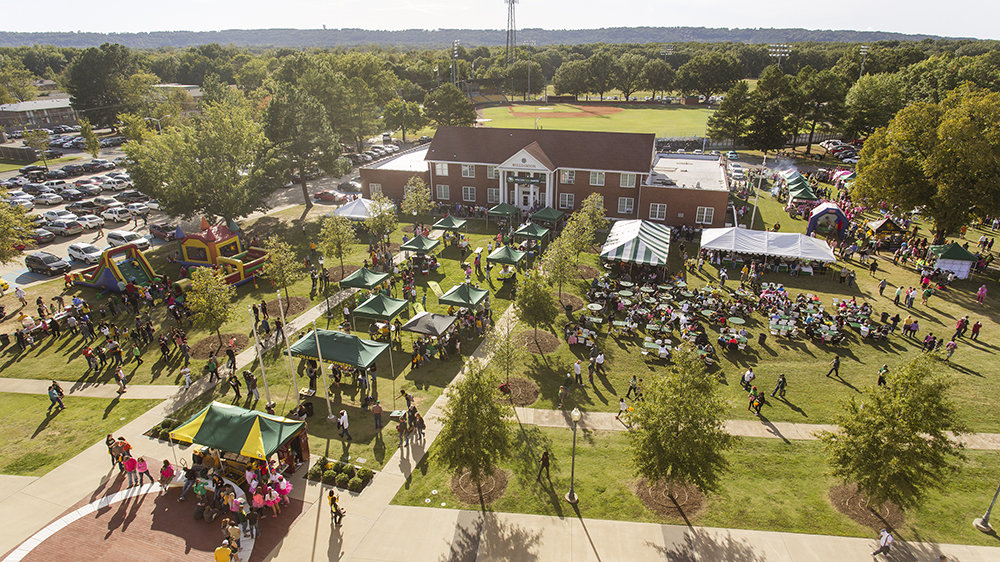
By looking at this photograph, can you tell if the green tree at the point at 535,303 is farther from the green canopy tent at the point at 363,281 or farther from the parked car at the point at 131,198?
the parked car at the point at 131,198

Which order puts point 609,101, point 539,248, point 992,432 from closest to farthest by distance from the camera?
1. point 992,432
2. point 539,248
3. point 609,101

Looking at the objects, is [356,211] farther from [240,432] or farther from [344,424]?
[240,432]

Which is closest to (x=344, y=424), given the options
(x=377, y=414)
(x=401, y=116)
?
(x=377, y=414)

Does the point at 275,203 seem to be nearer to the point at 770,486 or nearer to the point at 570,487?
the point at 570,487

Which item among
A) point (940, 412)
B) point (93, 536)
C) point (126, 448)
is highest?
point (940, 412)

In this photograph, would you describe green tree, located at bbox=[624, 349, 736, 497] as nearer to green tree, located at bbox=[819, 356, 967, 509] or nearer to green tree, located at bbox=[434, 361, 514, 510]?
green tree, located at bbox=[819, 356, 967, 509]

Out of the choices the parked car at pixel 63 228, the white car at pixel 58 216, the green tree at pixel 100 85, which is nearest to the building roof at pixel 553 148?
the parked car at pixel 63 228

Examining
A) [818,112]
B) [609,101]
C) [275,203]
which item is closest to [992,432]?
[275,203]
